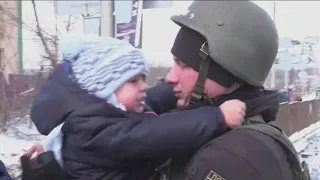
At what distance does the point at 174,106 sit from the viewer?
1.74 metres

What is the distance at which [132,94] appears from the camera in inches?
55.2

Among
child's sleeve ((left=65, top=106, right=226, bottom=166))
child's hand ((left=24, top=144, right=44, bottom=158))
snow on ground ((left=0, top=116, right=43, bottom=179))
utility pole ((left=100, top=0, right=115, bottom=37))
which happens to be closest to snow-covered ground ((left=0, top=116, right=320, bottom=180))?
snow on ground ((left=0, top=116, right=43, bottom=179))

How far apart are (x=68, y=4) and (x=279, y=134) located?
3.42m

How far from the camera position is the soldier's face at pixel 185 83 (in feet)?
4.76

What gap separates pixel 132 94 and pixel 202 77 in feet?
0.62

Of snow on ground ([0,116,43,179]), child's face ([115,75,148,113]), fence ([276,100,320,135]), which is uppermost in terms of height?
child's face ([115,75,148,113])

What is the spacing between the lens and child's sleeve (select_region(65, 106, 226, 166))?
4.26 ft

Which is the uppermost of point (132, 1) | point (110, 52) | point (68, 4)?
point (110, 52)

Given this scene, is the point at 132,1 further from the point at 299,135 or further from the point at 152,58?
the point at 299,135

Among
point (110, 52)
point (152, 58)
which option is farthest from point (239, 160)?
point (152, 58)

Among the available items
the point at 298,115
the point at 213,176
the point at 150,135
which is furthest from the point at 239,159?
the point at 298,115

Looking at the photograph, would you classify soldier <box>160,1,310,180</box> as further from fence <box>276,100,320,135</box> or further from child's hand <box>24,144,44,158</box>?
fence <box>276,100,320,135</box>

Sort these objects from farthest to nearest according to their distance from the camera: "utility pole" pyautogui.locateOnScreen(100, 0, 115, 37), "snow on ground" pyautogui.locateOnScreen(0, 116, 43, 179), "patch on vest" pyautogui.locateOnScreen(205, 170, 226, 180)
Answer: "utility pole" pyautogui.locateOnScreen(100, 0, 115, 37), "snow on ground" pyautogui.locateOnScreen(0, 116, 43, 179), "patch on vest" pyautogui.locateOnScreen(205, 170, 226, 180)

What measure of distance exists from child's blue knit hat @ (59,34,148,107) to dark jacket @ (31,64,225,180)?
0.03 meters
